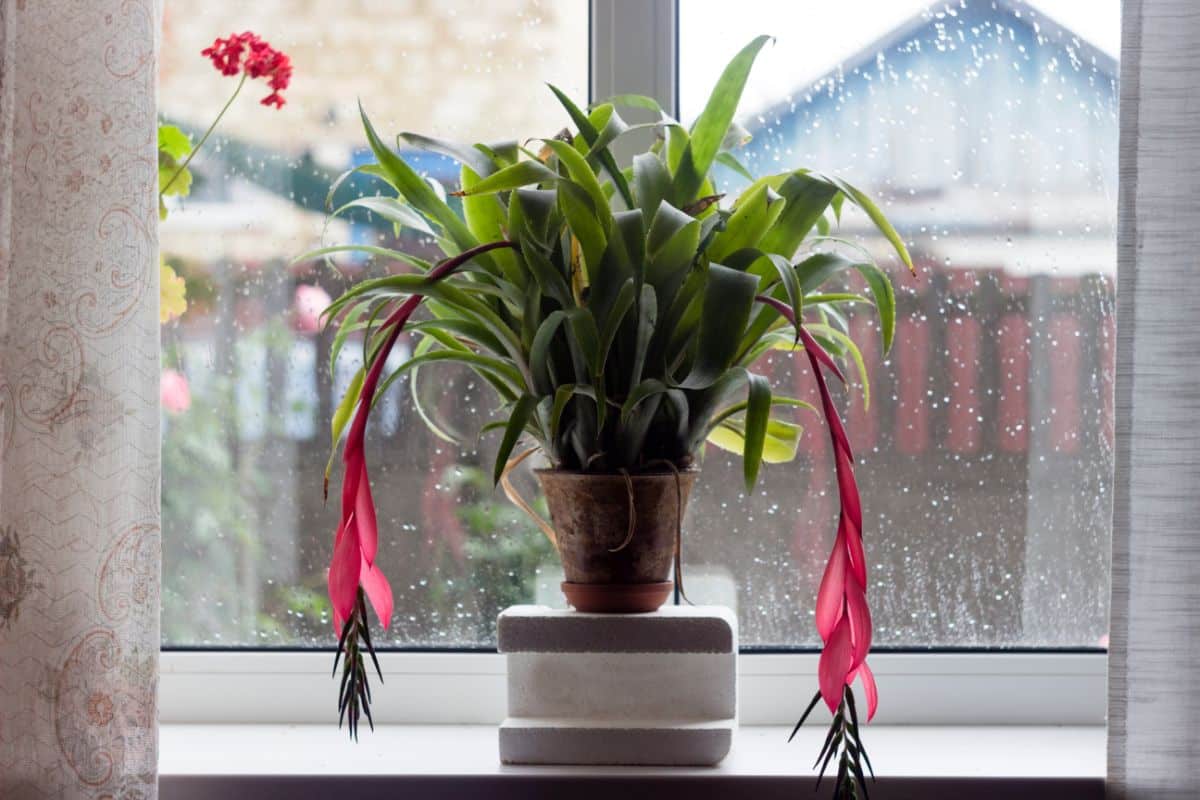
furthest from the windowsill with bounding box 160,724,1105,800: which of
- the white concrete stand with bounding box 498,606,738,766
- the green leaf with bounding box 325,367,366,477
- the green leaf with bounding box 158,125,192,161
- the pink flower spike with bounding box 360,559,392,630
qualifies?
the green leaf with bounding box 158,125,192,161

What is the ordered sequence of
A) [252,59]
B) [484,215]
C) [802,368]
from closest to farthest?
[484,215] < [252,59] < [802,368]

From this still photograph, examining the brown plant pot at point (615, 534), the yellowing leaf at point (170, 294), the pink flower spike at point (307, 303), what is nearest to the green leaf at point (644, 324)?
the brown plant pot at point (615, 534)

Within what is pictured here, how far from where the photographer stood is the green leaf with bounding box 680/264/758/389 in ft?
3.28

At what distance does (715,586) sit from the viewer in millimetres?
1433

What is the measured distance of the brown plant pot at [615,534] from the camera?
1104 millimetres

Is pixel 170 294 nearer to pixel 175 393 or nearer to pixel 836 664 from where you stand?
pixel 175 393

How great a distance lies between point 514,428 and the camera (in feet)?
3.40

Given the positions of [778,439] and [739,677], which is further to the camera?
[739,677]

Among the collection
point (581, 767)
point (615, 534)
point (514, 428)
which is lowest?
point (581, 767)

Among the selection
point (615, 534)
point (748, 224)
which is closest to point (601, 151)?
point (748, 224)

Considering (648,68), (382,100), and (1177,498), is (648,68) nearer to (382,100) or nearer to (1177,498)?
(382,100)

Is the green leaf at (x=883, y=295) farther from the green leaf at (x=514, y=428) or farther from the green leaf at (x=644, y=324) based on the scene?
the green leaf at (x=514, y=428)

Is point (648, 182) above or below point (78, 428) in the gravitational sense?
above

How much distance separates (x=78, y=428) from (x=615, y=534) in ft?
1.69
